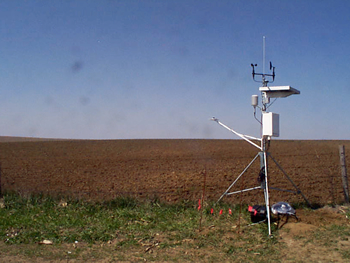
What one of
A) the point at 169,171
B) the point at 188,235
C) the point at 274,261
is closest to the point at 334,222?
the point at 274,261

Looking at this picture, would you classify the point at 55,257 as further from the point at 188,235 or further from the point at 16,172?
the point at 16,172

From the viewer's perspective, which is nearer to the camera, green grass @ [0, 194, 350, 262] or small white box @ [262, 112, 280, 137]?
green grass @ [0, 194, 350, 262]

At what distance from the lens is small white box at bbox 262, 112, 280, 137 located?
7.05 m

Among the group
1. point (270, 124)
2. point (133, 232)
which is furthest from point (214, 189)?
point (133, 232)

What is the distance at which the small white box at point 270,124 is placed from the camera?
7055mm

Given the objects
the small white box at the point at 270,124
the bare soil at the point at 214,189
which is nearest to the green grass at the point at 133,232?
the bare soil at the point at 214,189

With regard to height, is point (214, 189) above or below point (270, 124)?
below

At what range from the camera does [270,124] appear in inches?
278

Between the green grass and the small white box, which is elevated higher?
the small white box

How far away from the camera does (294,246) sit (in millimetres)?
5730

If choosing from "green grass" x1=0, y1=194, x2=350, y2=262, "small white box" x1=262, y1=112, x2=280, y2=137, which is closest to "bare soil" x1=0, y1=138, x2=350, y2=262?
"green grass" x1=0, y1=194, x2=350, y2=262

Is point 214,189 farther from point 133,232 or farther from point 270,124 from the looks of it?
point 133,232

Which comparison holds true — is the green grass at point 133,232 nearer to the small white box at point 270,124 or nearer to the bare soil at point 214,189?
the bare soil at point 214,189

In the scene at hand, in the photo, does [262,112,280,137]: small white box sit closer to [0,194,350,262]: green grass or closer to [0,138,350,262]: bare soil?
[0,138,350,262]: bare soil
